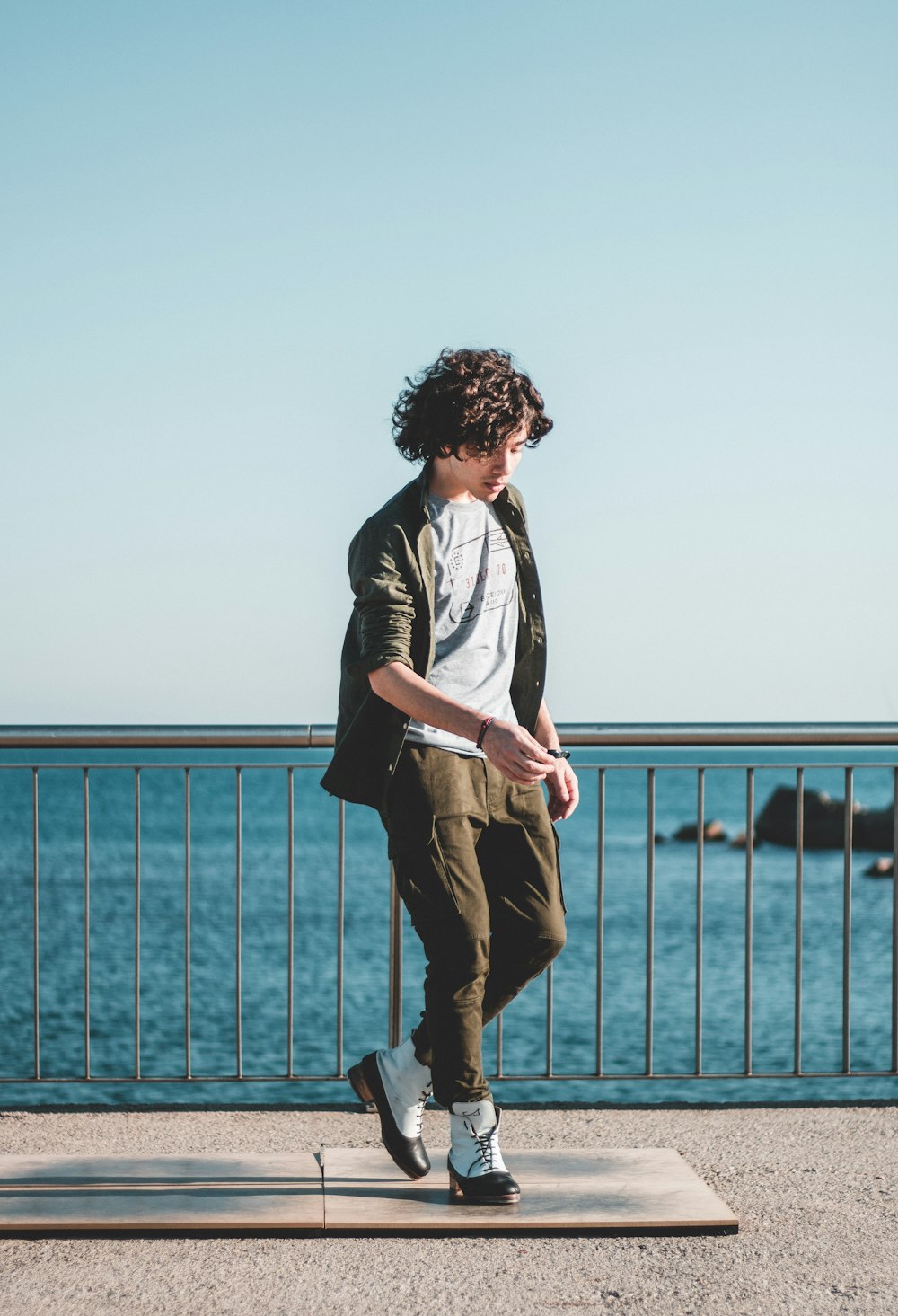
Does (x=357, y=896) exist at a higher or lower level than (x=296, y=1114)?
lower

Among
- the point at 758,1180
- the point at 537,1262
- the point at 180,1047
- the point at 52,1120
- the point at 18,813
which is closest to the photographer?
the point at 537,1262

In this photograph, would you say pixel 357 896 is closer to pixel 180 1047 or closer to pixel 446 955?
pixel 180 1047

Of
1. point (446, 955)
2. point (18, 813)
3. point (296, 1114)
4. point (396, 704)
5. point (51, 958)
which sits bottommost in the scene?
point (18, 813)

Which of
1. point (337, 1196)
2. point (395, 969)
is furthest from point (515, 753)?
point (395, 969)

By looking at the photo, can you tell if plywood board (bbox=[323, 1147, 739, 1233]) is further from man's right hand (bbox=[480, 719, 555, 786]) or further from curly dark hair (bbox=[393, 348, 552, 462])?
curly dark hair (bbox=[393, 348, 552, 462])

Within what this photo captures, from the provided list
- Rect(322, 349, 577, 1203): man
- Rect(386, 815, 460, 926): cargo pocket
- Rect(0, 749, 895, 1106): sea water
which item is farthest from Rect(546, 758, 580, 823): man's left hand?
Rect(0, 749, 895, 1106): sea water

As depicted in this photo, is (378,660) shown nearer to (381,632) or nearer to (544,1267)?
(381,632)

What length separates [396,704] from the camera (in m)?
2.90

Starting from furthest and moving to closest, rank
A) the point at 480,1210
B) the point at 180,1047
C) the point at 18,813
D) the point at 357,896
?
the point at 18,813
the point at 357,896
the point at 180,1047
the point at 480,1210

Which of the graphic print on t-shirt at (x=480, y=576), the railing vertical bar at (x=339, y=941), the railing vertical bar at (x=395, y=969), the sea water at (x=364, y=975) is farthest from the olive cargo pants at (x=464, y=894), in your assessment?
the sea water at (x=364, y=975)

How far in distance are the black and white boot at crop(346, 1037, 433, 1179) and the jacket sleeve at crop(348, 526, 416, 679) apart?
0.92m

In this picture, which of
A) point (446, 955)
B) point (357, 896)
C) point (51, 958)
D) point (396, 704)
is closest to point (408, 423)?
point (396, 704)

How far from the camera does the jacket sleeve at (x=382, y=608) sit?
2936 mm

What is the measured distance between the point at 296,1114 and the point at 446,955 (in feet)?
4.53
